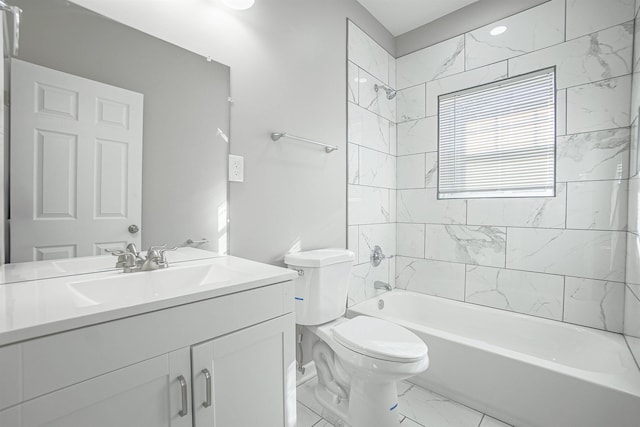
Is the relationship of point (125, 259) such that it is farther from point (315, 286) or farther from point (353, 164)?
point (353, 164)

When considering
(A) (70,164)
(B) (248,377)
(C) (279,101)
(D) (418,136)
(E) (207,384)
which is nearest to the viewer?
(E) (207,384)

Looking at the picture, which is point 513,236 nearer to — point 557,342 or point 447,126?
point 557,342

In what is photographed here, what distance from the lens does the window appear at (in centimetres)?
202

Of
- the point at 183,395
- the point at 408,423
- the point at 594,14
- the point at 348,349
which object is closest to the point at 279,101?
the point at 348,349

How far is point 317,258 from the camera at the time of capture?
5.33 feet

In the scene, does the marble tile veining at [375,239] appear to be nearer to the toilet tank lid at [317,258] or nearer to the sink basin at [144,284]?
the toilet tank lid at [317,258]

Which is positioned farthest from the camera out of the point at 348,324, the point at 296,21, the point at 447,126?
the point at 447,126

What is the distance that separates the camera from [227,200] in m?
1.48

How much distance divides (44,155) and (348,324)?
1458 millimetres

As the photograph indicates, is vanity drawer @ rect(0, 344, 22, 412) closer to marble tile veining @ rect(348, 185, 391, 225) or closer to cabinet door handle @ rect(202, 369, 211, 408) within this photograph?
cabinet door handle @ rect(202, 369, 211, 408)

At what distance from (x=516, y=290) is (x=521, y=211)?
1.84ft

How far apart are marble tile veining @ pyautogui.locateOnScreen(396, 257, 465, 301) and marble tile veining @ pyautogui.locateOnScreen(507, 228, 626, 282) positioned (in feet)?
1.29

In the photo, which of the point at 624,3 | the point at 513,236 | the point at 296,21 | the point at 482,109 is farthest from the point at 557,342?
the point at 296,21

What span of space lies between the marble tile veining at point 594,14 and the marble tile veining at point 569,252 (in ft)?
4.09
